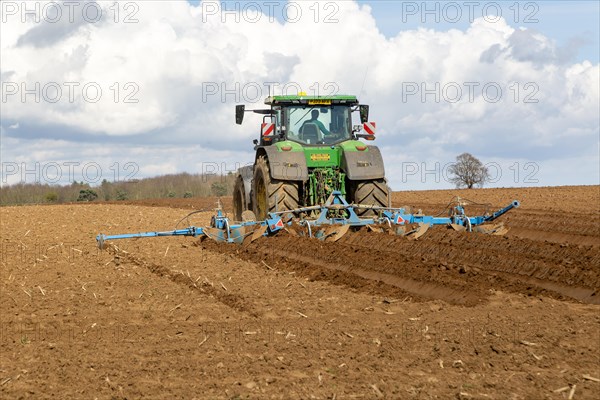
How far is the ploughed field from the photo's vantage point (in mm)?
5191

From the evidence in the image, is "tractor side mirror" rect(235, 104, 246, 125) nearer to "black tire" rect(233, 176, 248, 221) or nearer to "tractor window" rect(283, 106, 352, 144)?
"tractor window" rect(283, 106, 352, 144)

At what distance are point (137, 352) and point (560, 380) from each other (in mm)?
2909

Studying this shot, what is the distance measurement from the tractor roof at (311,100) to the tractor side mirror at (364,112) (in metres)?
0.30

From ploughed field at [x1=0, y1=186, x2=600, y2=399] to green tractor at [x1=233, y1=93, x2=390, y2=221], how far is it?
791 mm

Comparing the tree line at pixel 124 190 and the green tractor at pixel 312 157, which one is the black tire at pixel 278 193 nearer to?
the green tractor at pixel 312 157

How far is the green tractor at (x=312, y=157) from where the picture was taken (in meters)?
12.4

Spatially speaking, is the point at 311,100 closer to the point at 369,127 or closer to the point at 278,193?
the point at 369,127

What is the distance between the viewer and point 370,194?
41.5 ft

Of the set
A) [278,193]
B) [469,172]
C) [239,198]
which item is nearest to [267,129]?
[278,193]

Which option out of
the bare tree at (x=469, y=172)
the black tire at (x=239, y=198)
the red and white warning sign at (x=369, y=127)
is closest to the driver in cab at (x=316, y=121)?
the red and white warning sign at (x=369, y=127)

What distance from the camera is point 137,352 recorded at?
6094mm

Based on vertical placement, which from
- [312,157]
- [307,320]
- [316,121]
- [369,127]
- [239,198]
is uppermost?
[316,121]

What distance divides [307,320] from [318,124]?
6618mm

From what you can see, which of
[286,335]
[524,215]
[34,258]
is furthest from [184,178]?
[286,335]
